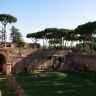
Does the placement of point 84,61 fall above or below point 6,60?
below

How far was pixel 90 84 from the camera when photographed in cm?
2855

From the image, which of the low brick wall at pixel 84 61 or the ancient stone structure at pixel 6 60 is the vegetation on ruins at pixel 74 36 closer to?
the low brick wall at pixel 84 61

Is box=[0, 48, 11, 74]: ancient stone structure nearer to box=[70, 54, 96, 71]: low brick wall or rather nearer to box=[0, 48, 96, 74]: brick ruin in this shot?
box=[0, 48, 96, 74]: brick ruin

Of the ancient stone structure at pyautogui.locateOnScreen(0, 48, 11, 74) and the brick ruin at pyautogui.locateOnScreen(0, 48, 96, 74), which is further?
the brick ruin at pyautogui.locateOnScreen(0, 48, 96, 74)

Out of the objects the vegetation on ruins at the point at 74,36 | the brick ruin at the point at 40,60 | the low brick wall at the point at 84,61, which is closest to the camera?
the low brick wall at the point at 84,61

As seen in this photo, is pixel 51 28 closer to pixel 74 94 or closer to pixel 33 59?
pixel 33 59

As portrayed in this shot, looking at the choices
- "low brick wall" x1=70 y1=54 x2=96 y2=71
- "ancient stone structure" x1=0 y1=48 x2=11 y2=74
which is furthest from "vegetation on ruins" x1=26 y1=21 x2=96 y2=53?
"ancient stone structure" x1=0 y1=48 x2=11 y2=74

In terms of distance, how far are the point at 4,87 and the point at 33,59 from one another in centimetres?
1724

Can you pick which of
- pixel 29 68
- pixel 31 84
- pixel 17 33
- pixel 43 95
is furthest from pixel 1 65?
pixel 17 33

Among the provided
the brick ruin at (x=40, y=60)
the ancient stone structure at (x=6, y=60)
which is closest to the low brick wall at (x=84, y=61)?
the brick ruin at (x=40, y=60)

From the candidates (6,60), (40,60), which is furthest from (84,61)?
(6,60)

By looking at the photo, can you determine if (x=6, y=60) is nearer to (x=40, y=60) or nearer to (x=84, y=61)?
(x=40, y=60)

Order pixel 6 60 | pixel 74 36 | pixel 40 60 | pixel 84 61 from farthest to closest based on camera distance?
pixel 74 36
pixel 40 60
pixel 84 61
pixel 6 60

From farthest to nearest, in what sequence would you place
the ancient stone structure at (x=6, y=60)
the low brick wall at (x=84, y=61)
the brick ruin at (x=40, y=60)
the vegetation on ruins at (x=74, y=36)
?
1. the vegetation on ruins at (x=74, y=36)
2. the brick ruin at (x=40, y=60)
3. the ancient stone structure at (x=6, y=60)
4. the low brick wall at (x=84, y=61)
